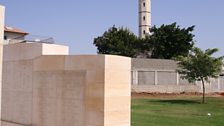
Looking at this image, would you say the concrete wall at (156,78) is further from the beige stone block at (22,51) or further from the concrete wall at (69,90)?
the concrete wall at (69,90)

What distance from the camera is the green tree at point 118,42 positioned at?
56969 millimetres

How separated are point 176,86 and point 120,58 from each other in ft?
107

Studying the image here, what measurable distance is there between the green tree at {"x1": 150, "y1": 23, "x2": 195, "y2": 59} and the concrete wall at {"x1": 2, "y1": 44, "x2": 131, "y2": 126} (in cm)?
4732

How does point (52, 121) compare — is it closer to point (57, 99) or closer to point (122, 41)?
point (57, 99)

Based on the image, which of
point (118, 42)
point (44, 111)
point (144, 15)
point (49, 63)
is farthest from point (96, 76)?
point (144, 15)

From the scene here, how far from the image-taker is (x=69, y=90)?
877 centimetres

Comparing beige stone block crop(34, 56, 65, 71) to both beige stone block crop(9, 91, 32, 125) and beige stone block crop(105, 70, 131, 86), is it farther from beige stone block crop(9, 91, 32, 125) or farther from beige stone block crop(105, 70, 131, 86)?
beige stone block crop(105, 70, 131, 86)

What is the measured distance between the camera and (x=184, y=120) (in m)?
15.7

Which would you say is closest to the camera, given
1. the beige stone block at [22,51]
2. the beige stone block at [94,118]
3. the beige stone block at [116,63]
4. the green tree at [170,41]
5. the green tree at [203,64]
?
the beige stone block at [94,118]

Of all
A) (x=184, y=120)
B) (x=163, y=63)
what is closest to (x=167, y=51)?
(x=163, y=63)

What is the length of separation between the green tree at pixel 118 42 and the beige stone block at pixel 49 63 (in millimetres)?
46609

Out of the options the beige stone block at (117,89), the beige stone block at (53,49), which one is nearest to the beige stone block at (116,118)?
the beige stone block at (117,89)

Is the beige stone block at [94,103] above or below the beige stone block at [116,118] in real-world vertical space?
above

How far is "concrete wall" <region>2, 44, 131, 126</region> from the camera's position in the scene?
8139 mm
